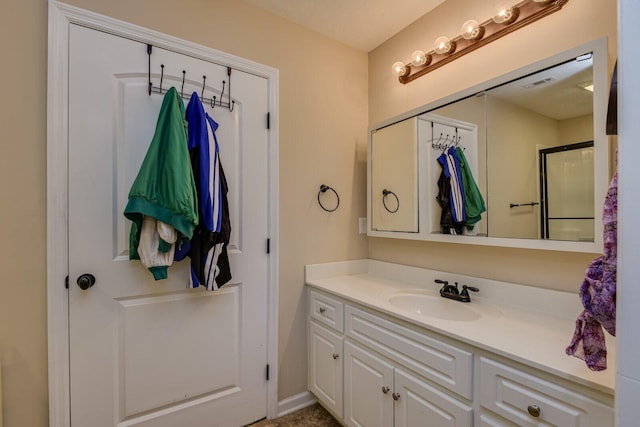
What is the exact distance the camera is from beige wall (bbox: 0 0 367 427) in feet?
3.89

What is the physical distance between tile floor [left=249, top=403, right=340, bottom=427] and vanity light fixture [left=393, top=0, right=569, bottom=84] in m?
2.22

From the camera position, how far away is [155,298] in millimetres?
1449

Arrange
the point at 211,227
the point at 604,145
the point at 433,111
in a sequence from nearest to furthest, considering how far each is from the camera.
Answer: the point at 604,145 < the point at 211,227 < the point at 433,111

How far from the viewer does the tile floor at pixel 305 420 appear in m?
1.71

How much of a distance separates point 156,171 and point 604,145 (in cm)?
175

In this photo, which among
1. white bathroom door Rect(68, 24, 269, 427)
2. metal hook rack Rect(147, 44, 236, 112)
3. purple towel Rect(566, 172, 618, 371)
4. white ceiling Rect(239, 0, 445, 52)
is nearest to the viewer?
purple towel Rect(566, 172, 618, 371)

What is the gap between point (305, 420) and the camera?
5.77 ft

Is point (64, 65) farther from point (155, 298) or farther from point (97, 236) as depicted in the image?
point (155, 298)

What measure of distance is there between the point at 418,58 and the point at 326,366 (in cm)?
197

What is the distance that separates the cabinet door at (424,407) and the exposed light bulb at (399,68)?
1.75m

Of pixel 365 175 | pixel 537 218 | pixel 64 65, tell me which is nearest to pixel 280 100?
pixel 365 175

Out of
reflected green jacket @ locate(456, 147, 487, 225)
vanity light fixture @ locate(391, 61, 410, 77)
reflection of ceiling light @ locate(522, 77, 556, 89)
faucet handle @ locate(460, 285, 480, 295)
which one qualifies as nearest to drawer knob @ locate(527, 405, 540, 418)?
faucet handle @ locate(460, 285, 480, 295)

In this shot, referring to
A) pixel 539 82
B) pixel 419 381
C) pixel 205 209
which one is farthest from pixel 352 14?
pixel 419 381

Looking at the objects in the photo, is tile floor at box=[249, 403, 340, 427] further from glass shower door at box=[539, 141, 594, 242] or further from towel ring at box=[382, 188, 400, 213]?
glass shower door at box=[539, 141, 594, 242]
